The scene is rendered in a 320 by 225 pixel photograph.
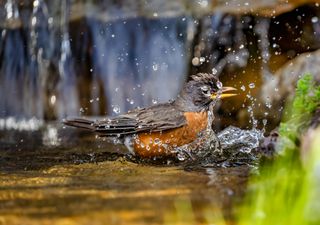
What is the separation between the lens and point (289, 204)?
12.0 feet

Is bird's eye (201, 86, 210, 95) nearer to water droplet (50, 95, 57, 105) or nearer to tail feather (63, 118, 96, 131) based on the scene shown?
tail feather (63, 118, 96, 131)

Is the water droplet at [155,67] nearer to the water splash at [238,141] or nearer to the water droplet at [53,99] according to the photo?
the water droplet at [53,99]

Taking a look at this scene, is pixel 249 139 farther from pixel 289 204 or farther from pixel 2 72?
pixel 2 72

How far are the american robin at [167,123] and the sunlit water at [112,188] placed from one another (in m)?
0.24

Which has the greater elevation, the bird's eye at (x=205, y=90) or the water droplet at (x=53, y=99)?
the water droplet at (x=53, y=99)

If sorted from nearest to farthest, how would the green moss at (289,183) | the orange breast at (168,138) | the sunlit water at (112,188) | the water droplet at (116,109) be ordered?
the green moss at (289,183) < the sunlit water at (112,188) < the orange breast at (168,138) < the water droplet at (116,109)

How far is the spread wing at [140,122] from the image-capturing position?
6695 millimetres

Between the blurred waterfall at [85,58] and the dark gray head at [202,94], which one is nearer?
the dark gray head at [202,94]

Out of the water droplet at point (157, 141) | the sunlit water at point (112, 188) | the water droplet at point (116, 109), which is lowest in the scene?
the sunlit water at point (112, 188)

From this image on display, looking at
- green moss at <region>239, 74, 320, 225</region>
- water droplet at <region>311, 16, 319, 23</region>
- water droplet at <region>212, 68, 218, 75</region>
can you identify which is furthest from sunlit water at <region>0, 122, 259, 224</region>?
water droplet at <region>311, 16, 319, 23</region>

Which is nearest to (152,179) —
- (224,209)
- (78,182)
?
(78,182)

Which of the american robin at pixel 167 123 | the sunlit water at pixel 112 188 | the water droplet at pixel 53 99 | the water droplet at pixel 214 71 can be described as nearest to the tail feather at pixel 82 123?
the american robin at pixel 167 123

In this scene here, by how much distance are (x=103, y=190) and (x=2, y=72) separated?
21.5 ft

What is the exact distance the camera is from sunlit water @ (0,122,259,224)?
3.71 meters
